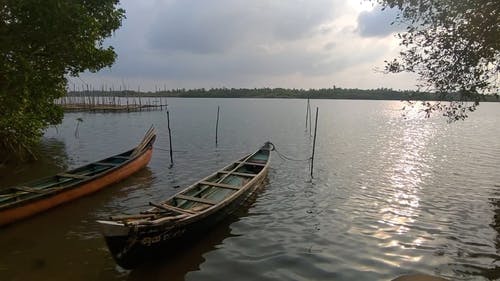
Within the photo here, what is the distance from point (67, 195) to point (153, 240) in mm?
6628

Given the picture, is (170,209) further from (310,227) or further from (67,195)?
(67,195)

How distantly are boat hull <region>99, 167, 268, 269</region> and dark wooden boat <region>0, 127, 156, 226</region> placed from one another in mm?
5315

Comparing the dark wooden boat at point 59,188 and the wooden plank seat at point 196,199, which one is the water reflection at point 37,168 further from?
the wooden plank seat at point 196,199

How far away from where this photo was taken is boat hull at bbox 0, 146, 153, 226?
10.7m

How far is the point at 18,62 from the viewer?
10781 millimetres

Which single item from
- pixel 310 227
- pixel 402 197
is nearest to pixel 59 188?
pixel 310 227

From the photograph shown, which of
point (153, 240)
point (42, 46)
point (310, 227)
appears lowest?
point (310, 227)

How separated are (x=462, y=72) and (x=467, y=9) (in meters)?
1.97

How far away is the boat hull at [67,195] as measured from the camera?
10734mm

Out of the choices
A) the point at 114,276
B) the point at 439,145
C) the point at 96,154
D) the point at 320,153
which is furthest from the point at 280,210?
the point at 439,145

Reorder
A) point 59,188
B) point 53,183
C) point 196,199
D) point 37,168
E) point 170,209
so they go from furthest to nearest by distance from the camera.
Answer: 1. point 37,168
2. point 53,183
3. point 59,188
4. point 196,199
5. point 170,209

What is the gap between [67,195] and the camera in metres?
12.9

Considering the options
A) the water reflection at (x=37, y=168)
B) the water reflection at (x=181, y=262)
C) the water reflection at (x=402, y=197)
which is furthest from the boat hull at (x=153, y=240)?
the water reflection at (x=37, y=168)

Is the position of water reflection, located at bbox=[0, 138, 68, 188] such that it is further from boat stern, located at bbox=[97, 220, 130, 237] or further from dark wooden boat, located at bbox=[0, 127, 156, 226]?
boat stern, located at bbox=[97, 220, 130, 237]
